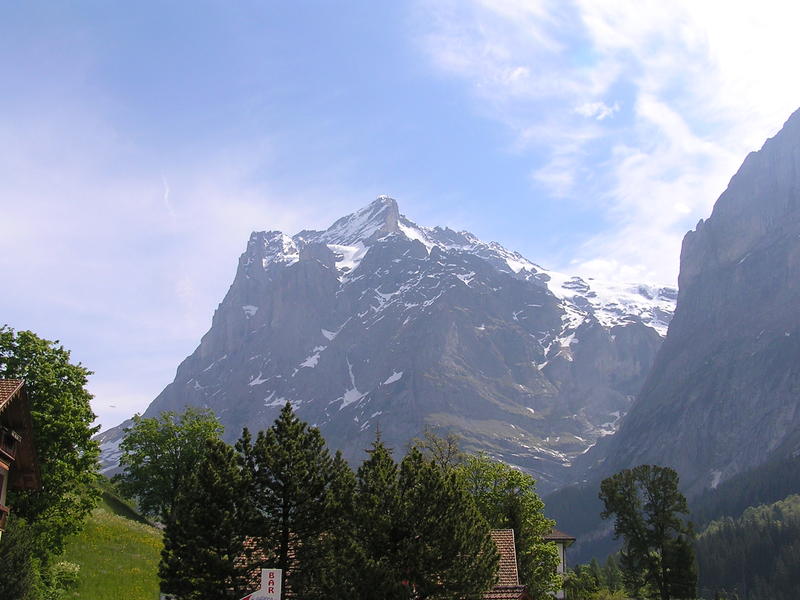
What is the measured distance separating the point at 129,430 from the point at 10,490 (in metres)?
43.3

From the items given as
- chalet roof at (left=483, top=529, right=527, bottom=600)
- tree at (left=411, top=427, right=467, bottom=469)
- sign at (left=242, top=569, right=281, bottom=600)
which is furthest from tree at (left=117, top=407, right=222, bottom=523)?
sign at (left=242, top=569, right=281, bottom=600)

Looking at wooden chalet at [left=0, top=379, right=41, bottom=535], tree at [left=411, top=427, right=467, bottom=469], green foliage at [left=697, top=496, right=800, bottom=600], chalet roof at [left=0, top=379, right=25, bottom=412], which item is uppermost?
tree at [left=411, top=427, right=467, bottom=469]

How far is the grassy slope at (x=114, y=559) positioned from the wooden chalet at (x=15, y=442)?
1009 centimetres

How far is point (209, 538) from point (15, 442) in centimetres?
935

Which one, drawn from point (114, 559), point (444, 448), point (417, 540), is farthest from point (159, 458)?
point (417, 540)

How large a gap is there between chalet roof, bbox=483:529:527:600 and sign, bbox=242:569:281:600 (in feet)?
60.5

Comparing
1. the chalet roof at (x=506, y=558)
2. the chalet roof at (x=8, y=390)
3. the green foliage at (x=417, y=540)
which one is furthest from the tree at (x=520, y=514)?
the chalet roof at (x=8, y=390)

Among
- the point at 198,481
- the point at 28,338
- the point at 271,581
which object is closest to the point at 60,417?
the point at 28,338

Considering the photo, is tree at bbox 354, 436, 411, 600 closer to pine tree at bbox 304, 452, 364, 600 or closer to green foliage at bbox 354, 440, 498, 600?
green foliage at bbox 354, 440, 498, 600

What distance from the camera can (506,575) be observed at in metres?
41.5

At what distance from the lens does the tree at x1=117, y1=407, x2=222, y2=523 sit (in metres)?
70.7

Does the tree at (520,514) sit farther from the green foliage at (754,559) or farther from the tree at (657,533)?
the green foliage at (754,559)

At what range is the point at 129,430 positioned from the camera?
76.3m

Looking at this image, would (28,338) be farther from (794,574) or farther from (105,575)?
(794,574)
